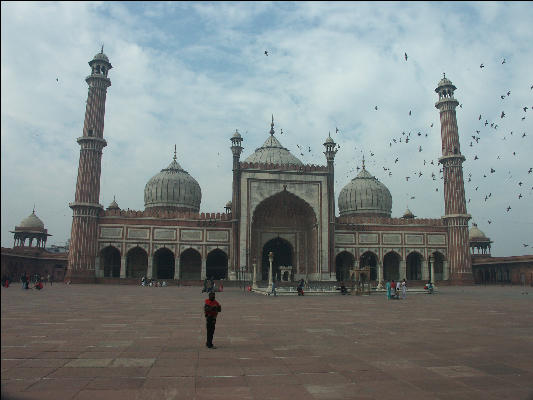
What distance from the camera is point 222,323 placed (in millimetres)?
10492

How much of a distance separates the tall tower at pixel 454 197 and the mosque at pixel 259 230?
0.09m

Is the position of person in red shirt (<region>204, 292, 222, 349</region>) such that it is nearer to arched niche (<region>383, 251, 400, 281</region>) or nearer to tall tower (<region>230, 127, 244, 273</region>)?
tall tower (<region>230, 127, 244, 273</region>)

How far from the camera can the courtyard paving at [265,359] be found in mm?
4754

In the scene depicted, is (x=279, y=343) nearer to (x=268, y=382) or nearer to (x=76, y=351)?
(x=268, y=382)

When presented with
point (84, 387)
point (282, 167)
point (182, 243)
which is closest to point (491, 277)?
point (282, 167)

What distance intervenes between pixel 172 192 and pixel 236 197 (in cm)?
888

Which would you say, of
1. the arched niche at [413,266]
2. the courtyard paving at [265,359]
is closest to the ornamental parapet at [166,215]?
the arched niche at [413,266]

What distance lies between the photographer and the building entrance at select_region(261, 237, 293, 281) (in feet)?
128

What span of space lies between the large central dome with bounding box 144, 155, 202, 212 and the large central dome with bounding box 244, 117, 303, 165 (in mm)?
6490

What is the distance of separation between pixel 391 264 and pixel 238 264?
1567cm

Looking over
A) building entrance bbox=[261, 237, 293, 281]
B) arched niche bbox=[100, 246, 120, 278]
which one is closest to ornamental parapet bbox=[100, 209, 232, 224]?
arched niche bbox=[100, 246, 120, 278]

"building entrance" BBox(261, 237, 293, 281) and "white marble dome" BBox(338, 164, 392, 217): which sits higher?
"white marble dome" BBox(338, 164, 392, 217)

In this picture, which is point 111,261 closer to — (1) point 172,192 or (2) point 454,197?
(1) point 172,192

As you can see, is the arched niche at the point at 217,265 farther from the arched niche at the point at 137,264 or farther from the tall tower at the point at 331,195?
the tall tower at the point at 331,195
